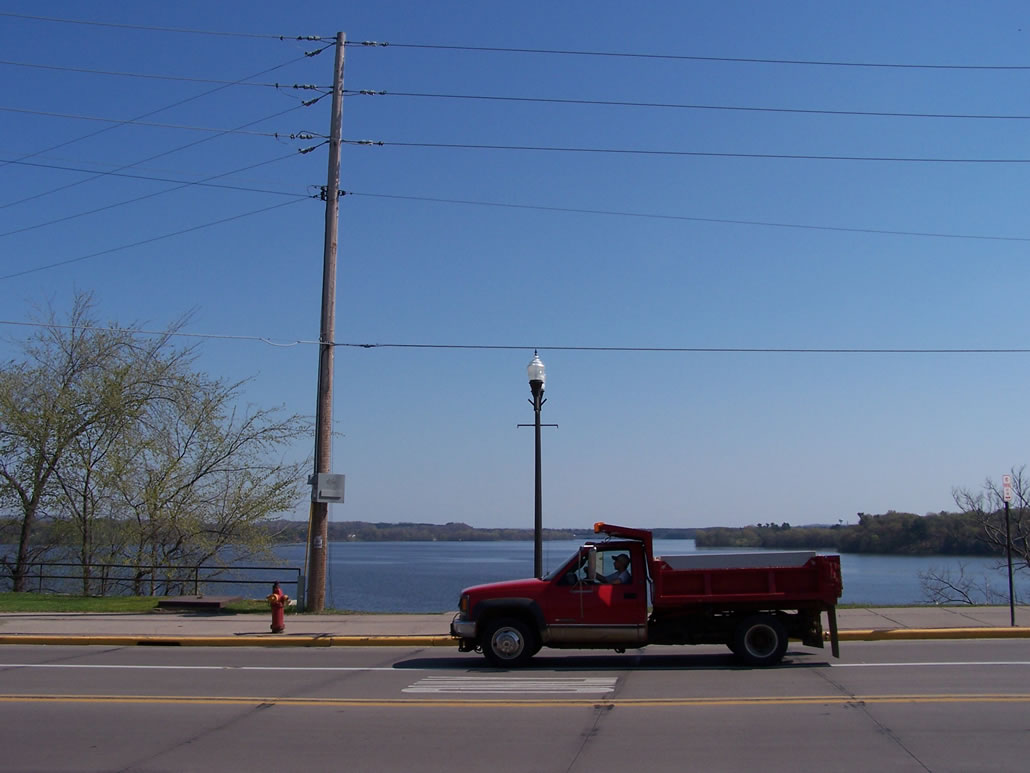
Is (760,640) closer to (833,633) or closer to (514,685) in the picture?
(833,633)

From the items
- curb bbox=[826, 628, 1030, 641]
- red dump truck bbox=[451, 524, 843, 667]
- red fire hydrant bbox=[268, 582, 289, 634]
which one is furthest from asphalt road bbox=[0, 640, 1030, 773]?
red fire hydrant bbox=[268, 582, 289, 634]

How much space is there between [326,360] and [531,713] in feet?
38.5

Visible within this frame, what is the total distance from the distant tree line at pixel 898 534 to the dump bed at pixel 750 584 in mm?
21779

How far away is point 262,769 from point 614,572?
6457mm

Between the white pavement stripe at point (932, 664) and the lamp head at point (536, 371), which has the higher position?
the lamp head at point (536, 371)

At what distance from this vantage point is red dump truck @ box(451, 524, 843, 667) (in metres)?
12.5

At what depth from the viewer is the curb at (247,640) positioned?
1597 centimetres

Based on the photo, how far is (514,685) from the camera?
37.8 ft

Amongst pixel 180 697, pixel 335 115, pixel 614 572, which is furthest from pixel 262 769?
pixel 335 115

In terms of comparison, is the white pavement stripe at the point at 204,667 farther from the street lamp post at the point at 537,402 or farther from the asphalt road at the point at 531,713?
the street lamp post at the point at 537,402

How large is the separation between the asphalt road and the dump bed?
92 cm

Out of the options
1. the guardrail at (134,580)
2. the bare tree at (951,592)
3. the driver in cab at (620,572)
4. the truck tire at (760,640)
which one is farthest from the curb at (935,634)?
the guardrail at (134,580)

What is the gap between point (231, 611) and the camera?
20.2 meters

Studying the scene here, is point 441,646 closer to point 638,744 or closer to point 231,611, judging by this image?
point 231,611
